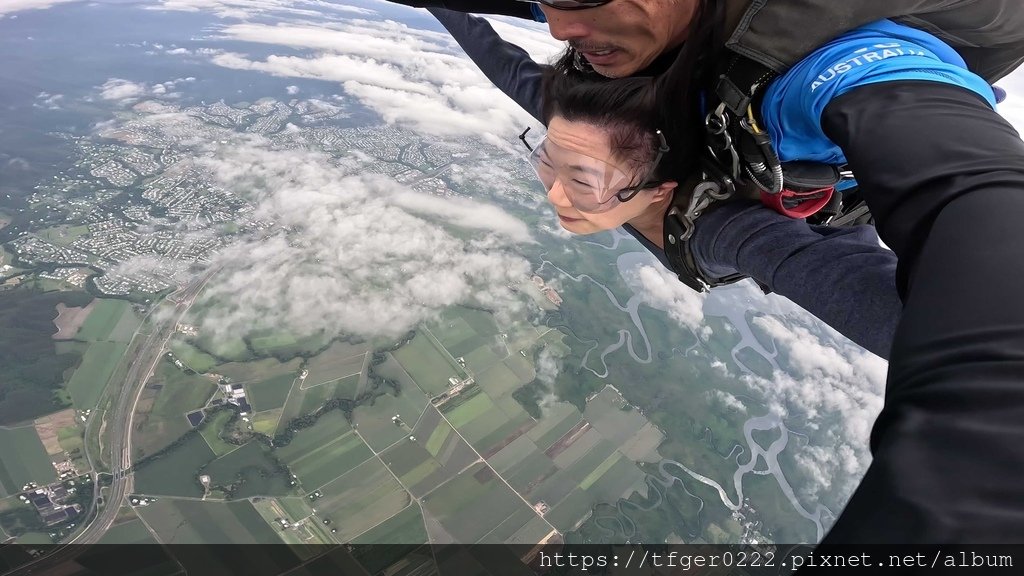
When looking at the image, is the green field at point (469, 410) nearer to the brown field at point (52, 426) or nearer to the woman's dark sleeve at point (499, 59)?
the brown field at point (52, 426)

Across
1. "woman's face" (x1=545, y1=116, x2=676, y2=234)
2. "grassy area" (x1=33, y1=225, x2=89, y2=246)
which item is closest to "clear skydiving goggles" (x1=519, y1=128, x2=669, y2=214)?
"woman's face" (x1=545, y1=116, x2=676, y2=234)

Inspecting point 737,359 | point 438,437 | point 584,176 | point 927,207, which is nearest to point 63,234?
point 438,437

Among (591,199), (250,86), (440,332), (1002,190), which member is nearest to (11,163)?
(250,86)

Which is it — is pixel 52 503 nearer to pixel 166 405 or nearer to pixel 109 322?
pixel 166 405

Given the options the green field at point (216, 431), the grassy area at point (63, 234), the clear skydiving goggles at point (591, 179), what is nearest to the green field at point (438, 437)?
the green field at point (216, 431)

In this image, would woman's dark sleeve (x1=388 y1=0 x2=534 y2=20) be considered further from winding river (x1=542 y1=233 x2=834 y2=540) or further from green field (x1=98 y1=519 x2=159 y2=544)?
green field (x1=98 y1=519 x2=159 y2=544)
